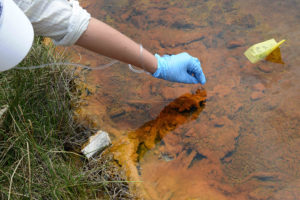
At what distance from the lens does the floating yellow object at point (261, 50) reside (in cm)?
167

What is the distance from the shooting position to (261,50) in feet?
5.49

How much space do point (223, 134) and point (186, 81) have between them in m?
0.42

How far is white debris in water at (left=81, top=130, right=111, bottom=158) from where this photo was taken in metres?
1.54

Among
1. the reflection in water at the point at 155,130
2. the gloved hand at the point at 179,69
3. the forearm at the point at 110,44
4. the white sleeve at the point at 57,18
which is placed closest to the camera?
the white sleeve at the point at 57,18

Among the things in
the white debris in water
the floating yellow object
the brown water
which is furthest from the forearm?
the floating yellow object

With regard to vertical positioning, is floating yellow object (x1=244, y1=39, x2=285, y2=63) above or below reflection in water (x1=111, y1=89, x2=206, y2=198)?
above

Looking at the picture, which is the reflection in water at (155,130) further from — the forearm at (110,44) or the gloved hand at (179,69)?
the forearm at (110,44)

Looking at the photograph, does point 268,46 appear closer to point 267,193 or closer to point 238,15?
point 238,15

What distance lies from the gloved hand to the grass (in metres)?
0.59

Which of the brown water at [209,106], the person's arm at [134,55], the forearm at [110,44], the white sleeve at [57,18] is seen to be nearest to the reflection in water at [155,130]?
the brown water at [209,106]

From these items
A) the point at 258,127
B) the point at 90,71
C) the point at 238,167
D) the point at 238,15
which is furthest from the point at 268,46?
the point at 90,71

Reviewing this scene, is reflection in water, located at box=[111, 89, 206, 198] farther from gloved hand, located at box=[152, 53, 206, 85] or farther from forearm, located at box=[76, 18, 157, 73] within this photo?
forearm, located at box=[76, 18, 157, 73]

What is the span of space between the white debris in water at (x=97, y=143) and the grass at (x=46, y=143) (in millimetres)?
57

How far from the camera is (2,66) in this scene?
1.04 m
